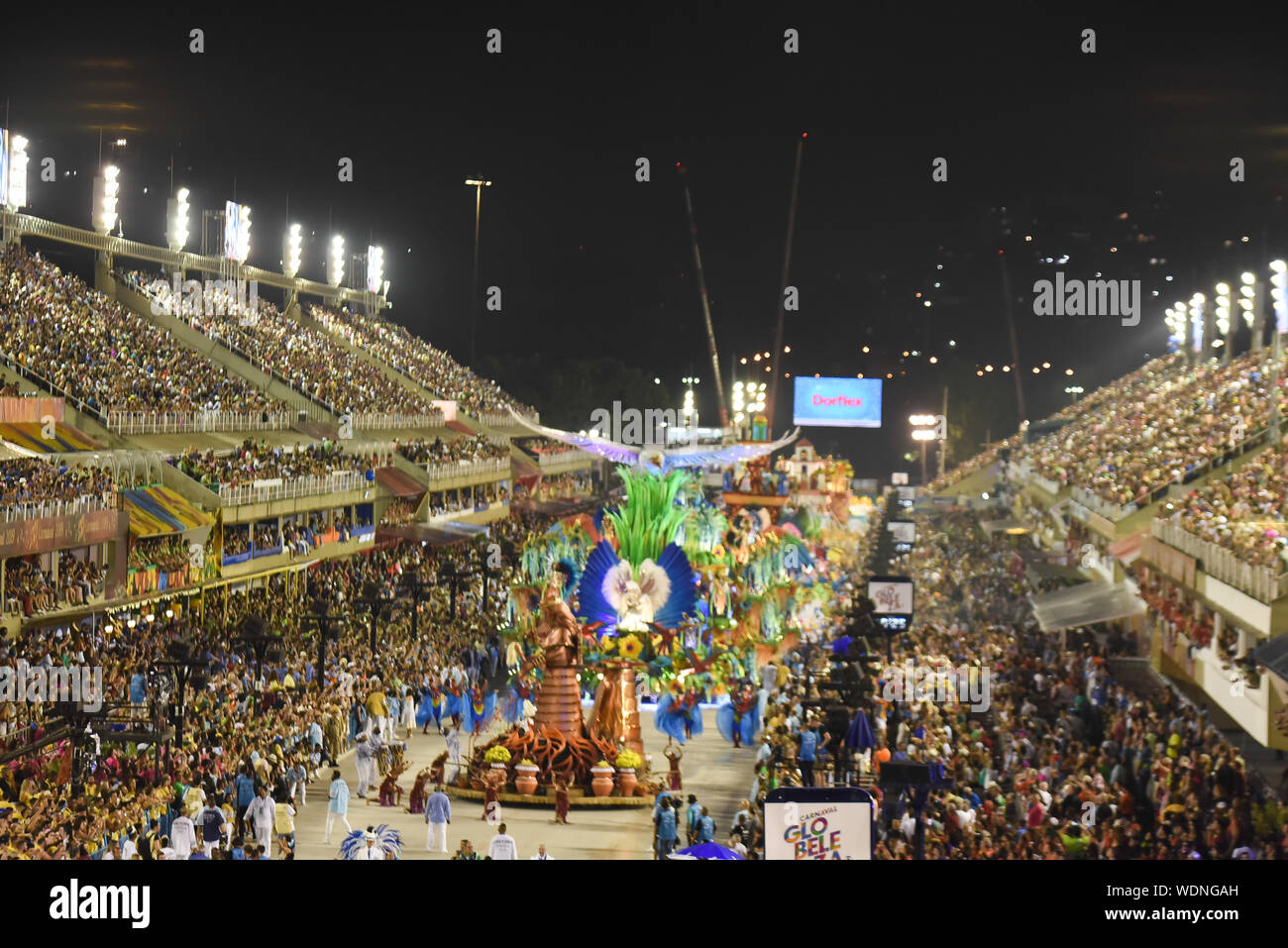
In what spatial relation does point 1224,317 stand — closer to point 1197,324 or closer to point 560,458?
point 1197,324

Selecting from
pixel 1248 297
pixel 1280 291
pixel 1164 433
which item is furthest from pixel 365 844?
pixel 1248 297

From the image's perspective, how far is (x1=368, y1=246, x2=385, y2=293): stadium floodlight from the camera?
8394 centimetres

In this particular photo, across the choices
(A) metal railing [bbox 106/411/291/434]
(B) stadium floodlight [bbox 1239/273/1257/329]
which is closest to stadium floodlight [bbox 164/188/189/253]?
(A) metal railing [bbox 106/411/291/434]

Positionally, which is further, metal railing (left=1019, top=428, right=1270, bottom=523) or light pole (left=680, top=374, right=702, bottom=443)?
light pole (left=680, top=374, right=702, bottom=443)

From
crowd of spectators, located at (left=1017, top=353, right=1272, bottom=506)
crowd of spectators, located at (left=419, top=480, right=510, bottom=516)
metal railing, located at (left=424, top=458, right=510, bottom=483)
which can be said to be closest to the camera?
crowd of spectators, located at (left=1017, top=353, right=1272, bottom=506)

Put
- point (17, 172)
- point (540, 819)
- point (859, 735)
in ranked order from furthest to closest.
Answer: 1. point (17, 172)
2. point (540, 819)
3. point (859, 735)

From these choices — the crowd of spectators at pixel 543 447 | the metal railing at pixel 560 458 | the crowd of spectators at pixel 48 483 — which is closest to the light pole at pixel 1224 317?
the metal railing at pixel 560 458

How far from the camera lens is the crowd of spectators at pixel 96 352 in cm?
3644

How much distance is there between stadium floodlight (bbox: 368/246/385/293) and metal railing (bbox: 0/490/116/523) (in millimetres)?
54945

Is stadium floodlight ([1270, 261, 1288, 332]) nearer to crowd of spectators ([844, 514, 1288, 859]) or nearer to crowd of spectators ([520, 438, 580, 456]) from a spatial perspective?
crowd of spectators ([844, 514, 1288, 859])

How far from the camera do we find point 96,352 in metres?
40.0

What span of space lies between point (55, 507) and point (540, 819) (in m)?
11.5
